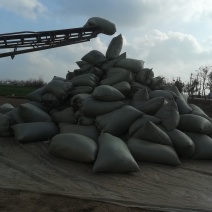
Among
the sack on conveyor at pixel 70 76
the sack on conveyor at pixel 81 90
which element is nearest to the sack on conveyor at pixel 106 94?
the sack on conveyor at pixel 81 90

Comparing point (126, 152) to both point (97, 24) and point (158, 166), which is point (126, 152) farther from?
point (97, 24)

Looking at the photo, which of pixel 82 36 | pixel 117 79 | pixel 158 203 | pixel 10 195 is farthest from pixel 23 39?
pixel 158 203

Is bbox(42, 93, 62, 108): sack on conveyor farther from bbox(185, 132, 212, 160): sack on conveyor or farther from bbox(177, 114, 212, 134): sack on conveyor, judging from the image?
bbox(185, 132, 212, 160): sack on conveyor

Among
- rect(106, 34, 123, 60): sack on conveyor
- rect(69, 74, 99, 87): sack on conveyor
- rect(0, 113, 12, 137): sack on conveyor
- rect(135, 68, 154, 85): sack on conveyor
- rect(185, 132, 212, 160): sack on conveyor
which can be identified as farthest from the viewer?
rect(106, 34, 123, 60): sack on conveyor

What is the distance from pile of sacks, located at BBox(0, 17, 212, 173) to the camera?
3.43 m

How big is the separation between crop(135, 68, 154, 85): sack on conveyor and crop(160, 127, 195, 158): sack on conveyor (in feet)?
3.96

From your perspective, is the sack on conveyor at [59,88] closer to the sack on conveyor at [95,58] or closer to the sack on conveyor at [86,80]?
the sack on conveyor at [86,80]

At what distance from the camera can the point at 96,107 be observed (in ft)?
13.3

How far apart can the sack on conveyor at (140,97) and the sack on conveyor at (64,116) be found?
0.79m

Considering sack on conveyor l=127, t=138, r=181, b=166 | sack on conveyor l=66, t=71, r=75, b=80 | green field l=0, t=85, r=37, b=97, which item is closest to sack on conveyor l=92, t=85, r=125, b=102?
sack on conveyor l=127, t=138, r=181, b=166

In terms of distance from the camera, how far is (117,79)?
468 cm

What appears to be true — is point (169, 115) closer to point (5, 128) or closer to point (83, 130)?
point (83, 130)

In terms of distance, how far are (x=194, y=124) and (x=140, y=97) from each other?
0.76m

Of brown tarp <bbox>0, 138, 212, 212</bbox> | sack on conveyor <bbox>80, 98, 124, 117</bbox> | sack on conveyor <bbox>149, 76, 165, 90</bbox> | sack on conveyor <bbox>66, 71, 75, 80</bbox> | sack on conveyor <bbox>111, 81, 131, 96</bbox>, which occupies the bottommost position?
brown tarp <bbox>0, 138, 212, 212</bbox>
